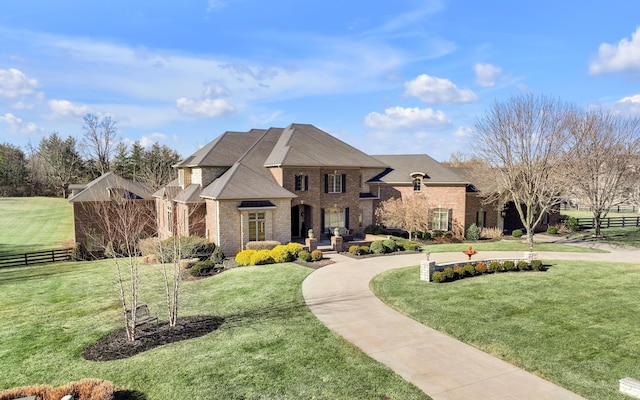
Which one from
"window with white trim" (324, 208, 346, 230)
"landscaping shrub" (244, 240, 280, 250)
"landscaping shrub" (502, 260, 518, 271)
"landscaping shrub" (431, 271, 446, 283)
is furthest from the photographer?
"window with white trim" (324, 208, 346, 230)

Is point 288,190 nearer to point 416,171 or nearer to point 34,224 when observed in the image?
point 416,171

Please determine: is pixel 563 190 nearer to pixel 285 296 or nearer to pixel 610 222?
pixel 610 222

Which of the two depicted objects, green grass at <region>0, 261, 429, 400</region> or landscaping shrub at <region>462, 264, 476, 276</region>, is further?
landscaping shrub at <region>462, 264, 476, 276</region>

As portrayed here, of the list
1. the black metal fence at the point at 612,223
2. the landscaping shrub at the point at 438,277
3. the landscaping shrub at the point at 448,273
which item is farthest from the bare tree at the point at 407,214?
the black metal fence at the point at 612,223

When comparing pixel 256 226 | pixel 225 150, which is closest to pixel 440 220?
pixel 256 226

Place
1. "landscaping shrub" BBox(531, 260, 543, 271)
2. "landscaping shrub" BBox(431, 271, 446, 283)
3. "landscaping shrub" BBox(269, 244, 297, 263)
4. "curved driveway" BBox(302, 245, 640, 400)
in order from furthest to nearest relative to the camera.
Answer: "landscaping shrub" BBox(269, 244, 297, 263) → "landscaping shrub" BBox(531, 260, 543, 271) → "landscaping shrub" BBox(431, 271, 446, 283) → "curved driveway" BBox(302, 245, 640, 400)

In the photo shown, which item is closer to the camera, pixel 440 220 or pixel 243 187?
pixel 243 187

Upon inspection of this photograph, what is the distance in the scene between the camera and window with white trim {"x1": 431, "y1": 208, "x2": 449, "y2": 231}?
114 feet

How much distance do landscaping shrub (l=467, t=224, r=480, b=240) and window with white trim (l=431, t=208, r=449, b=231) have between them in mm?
1929

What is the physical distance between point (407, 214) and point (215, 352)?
76.9 feet

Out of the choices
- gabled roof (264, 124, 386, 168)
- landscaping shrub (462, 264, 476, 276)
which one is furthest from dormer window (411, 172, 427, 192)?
landscaping shrub (462, 264, 476, 276)

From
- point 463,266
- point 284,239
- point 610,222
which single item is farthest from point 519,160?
point 610,222

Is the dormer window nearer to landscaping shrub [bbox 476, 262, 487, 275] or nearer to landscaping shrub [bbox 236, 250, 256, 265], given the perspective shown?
landscaping shrub [bbox 476, 262, 487, 275]

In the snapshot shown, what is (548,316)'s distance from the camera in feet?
43.4
